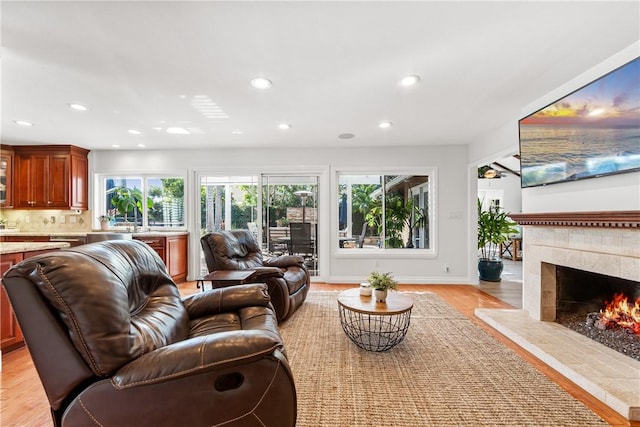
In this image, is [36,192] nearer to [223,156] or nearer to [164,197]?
[164,197]

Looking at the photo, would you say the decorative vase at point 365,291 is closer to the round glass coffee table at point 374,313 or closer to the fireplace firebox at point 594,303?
the round glass coffee table at point 374,313

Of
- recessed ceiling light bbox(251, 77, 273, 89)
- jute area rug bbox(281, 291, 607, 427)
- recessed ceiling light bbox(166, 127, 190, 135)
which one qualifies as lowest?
jute area rug bbox(281, 291, 607, 427)

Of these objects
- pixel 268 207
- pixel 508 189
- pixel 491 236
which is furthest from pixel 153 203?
pixel 508 189

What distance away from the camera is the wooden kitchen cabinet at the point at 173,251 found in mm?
4418

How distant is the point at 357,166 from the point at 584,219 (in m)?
3.12

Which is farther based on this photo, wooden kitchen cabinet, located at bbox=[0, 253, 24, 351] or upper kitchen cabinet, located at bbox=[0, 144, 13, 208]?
upper kitchen cabinet, located at bbox=[0, 144, 13, 208]

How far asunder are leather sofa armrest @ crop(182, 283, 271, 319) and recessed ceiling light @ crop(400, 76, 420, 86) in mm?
2088

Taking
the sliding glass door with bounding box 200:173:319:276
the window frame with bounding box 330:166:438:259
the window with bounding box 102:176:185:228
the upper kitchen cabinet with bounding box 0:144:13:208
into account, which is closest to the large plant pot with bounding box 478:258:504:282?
the window frame with bounding box 330:166:438:259

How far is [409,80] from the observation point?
96.4 inches

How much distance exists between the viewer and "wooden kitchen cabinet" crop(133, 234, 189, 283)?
4.42m

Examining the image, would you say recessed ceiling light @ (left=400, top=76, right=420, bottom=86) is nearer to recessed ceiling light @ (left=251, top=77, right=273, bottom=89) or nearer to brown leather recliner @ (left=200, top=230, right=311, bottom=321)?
recessed ceiling light @ (left=251, top=77, right=273, bottom=89)

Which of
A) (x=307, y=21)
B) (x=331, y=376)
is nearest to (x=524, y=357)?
(x=331, y=376)

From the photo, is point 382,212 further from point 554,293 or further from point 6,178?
point 6,178

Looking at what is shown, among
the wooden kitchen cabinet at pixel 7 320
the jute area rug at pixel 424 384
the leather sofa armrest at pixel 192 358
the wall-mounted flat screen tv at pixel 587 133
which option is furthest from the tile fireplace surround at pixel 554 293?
the wooden kitchen cabinet at pixel 7 320
